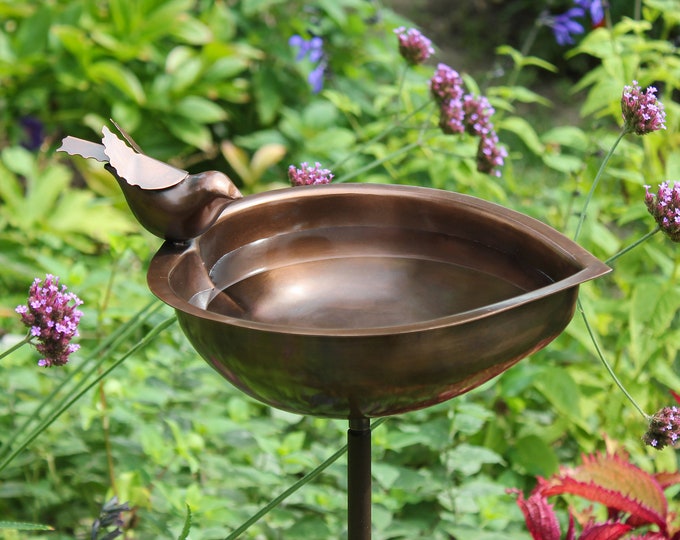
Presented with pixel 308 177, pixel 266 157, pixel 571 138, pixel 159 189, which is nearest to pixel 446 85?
pixel 308 177

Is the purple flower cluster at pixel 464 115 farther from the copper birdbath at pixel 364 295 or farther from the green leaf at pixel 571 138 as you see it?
the green leaf at pixel 571 138

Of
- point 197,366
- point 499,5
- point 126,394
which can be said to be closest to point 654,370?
point 197,366

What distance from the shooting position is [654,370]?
233 cm

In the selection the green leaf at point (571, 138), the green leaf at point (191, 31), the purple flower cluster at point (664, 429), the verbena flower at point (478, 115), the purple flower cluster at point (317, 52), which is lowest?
the purple flower cluster at point (664, 429)

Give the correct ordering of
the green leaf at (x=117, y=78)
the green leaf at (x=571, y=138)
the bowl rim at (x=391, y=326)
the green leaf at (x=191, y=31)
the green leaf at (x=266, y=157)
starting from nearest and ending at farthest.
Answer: the bowl rim at (x=391, y=326), the green leaf at (x=571, y=138), the green leaf at (x=266, y=157), the green leaf at (x=117, y=78), the green leaf at (x=191, y=31)

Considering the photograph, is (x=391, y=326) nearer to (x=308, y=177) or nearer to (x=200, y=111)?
(x=308, y=177)

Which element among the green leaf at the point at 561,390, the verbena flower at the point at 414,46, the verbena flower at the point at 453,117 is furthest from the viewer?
the green leaf at the point at 561,390

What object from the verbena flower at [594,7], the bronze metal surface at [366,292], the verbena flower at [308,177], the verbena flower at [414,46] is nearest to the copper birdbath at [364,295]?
the bronze metal surface at [366,292]

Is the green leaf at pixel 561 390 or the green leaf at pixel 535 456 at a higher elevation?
the green leaf at pixel 561 390

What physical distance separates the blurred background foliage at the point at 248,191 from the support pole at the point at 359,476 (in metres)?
0.43

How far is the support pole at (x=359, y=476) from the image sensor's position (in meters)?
1.37

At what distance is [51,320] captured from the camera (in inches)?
51.1

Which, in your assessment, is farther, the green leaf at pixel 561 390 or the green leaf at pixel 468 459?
the green leaf at pixel 561 390

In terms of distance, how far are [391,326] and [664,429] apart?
453mm
